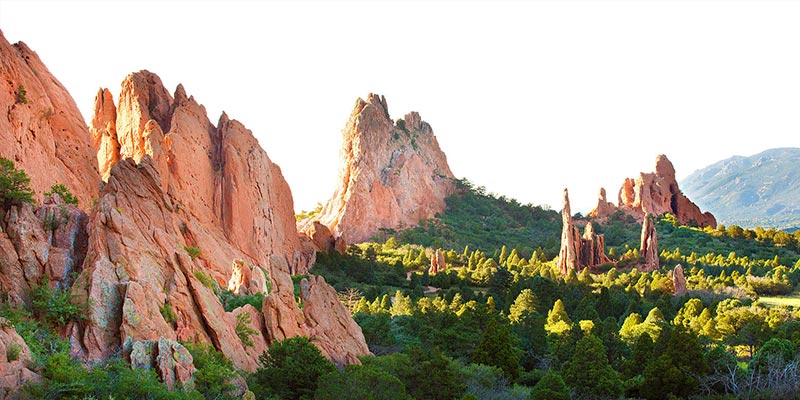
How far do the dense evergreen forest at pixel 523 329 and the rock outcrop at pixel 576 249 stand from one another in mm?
1093

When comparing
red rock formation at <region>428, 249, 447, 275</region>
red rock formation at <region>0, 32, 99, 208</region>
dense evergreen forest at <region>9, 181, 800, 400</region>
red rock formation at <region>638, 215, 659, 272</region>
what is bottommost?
dense evergreen forest at <region>9, 181, 800, 400</region>

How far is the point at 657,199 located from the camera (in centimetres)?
10100

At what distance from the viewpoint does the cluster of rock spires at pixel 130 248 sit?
777 inches

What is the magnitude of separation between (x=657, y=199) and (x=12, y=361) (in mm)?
92591

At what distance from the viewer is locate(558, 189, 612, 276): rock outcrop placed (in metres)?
70.9

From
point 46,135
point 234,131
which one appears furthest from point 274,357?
point 234,131

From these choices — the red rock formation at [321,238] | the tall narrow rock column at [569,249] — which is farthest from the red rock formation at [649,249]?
the red rock formation at [321,238]

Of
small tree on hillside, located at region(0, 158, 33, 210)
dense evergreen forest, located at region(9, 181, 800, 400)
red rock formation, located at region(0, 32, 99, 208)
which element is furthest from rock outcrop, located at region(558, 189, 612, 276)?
small tree on hillside, located at region(0, 158, 33, 210)

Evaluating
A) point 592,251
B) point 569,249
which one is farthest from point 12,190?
point 592,251

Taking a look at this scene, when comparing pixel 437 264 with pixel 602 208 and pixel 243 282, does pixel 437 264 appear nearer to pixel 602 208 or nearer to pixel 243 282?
pixel 602 208

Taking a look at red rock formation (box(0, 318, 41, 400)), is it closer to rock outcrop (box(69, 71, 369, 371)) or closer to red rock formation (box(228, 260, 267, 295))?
rock outcrop (box(69, 71, 369, 371))

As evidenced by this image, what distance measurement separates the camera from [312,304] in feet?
93.9

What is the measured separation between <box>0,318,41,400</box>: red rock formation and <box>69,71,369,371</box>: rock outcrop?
2160 mm

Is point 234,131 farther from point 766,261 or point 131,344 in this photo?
point 766,261
